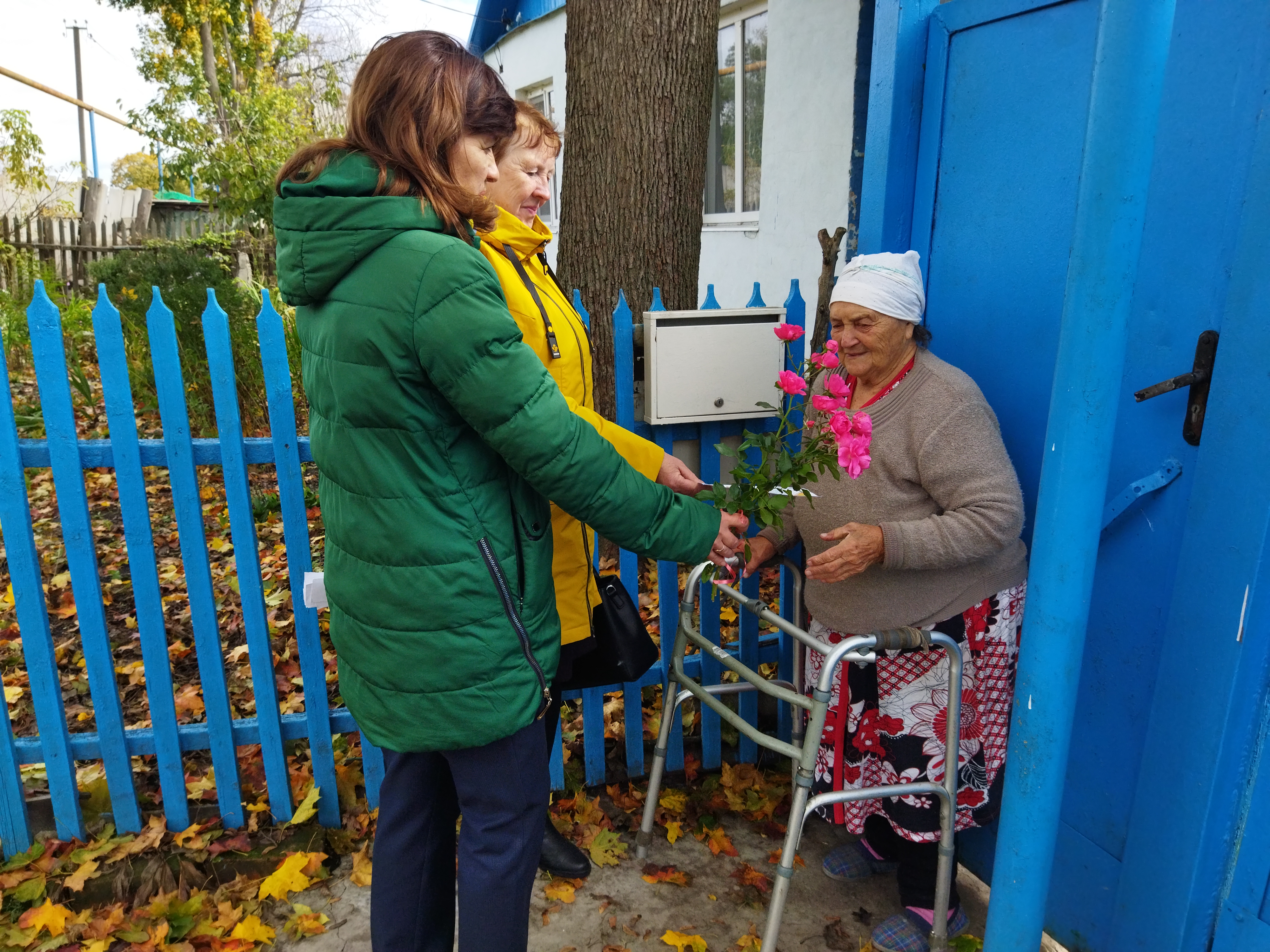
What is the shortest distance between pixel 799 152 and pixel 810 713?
16.8ft

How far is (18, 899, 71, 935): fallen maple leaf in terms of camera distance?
91.7 inches

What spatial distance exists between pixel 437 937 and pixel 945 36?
249 cm

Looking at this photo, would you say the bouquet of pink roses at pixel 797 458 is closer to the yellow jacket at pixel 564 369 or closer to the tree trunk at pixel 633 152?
the yellow jacket at pixel 564 369

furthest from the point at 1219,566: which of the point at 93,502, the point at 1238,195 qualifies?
the point at 93,502

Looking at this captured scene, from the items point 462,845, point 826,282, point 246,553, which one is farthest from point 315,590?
point 826,282

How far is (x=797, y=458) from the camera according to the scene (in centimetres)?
186

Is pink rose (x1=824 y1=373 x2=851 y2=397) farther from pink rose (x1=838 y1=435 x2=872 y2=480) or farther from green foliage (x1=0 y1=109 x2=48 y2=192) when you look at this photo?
green foliage (x1=0 y1=109 x2=48 y2=192)

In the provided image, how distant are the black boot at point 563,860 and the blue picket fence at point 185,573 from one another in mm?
311

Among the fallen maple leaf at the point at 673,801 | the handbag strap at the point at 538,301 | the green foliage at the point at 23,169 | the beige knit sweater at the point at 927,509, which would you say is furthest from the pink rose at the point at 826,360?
the green foliage at the point at 23,169

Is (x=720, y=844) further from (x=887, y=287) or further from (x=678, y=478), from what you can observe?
(x=887, y=287)

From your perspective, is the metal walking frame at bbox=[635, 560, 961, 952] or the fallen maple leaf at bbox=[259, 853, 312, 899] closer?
the metal walking frame at bbox=[635, 560, 961, 952]

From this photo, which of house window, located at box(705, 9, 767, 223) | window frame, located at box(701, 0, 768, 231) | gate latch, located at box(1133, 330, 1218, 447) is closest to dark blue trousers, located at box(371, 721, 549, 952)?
gate latch, located at box(1133, 330, 1218, 447)

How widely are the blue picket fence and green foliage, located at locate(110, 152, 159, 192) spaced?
30773 mm

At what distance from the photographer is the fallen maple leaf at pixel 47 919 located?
233 centimetres
